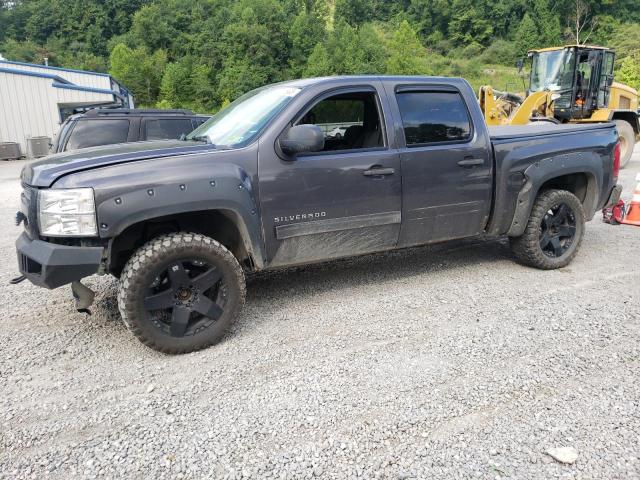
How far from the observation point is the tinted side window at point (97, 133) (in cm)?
842

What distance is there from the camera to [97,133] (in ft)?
28.1

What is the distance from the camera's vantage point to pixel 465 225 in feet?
15.2

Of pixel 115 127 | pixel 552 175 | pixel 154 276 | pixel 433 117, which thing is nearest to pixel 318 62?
pixel 115 127

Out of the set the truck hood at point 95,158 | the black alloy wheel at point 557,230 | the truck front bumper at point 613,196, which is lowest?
the black alloy wheel at point 557,230

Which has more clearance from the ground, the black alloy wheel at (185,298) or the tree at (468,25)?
the tree at (468,25)

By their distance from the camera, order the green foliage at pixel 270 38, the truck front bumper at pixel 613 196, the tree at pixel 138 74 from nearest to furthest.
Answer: the truck front bumper at pixel 613 196, the green foliage at pixel 270 38, the tree at pixel 138 74

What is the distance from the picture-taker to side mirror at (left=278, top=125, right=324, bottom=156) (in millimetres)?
3600

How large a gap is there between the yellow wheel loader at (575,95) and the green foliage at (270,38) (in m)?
46.9

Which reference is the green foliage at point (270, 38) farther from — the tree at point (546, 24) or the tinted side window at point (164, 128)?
the tinted side window at point (164, 128)

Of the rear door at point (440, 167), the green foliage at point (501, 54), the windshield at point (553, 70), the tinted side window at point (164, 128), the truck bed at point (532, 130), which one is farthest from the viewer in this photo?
the green foliage at point (501, 54)

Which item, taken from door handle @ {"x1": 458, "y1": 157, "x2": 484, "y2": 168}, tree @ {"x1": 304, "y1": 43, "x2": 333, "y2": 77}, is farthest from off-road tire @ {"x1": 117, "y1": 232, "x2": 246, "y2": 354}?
tree @ {"x1": 304, "y1": 43, "x2": 333, "y2": 77}

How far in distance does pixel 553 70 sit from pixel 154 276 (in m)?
13.6

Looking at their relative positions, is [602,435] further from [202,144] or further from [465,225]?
[202,144]

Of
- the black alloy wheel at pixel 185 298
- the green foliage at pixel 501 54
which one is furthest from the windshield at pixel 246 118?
the green foliage at pixel 501 54
